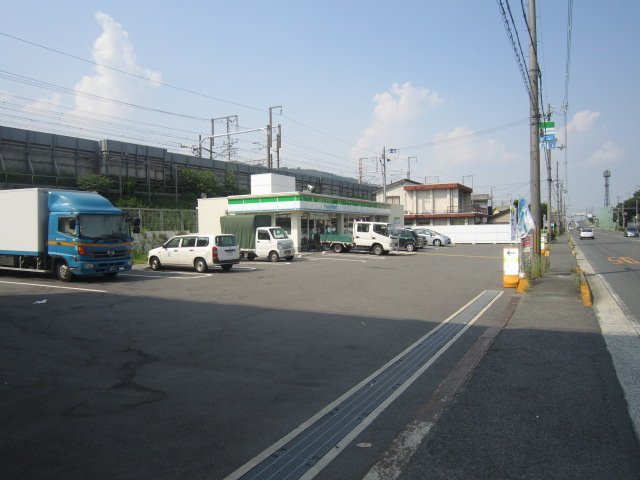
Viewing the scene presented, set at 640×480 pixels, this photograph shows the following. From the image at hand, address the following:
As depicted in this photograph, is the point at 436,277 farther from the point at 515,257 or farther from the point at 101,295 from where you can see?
the point at 101,295

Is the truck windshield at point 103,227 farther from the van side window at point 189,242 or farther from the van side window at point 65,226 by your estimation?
the van side window at point 189,242

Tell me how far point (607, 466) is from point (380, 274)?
16291 mm

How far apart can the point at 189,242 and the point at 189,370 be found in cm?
1592

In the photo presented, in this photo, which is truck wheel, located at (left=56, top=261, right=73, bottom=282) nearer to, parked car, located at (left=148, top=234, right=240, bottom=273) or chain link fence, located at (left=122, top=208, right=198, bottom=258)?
parked car, located at (left=148, top=234, right=240, bottom=273)

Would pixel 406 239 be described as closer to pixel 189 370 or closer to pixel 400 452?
pixel 189 370

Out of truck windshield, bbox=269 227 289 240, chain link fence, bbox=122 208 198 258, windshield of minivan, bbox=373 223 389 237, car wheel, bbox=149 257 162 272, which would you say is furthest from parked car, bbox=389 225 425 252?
car wheel, bbox=149 257 162 272

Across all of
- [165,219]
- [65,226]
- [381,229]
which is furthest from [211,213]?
[65,226]

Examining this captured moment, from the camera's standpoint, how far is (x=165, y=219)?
33.9 metres

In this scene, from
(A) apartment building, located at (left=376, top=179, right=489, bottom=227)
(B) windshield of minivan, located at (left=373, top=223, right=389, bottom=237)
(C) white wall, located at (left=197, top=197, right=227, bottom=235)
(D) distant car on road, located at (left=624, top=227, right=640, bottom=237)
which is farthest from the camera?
(D) distant car on road, located at (left=624, top=227, right=640, bottom=237)

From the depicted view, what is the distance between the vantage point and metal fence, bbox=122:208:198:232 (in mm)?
31812

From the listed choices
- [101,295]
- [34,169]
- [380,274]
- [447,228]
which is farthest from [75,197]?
[447,228]

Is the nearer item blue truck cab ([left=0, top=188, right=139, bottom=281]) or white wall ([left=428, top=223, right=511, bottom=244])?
blue truck cab ([left=0, top=188, right=139, bottom=281])

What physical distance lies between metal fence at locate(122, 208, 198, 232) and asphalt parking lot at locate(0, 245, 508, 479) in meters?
17.3

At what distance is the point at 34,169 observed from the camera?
33.6m
